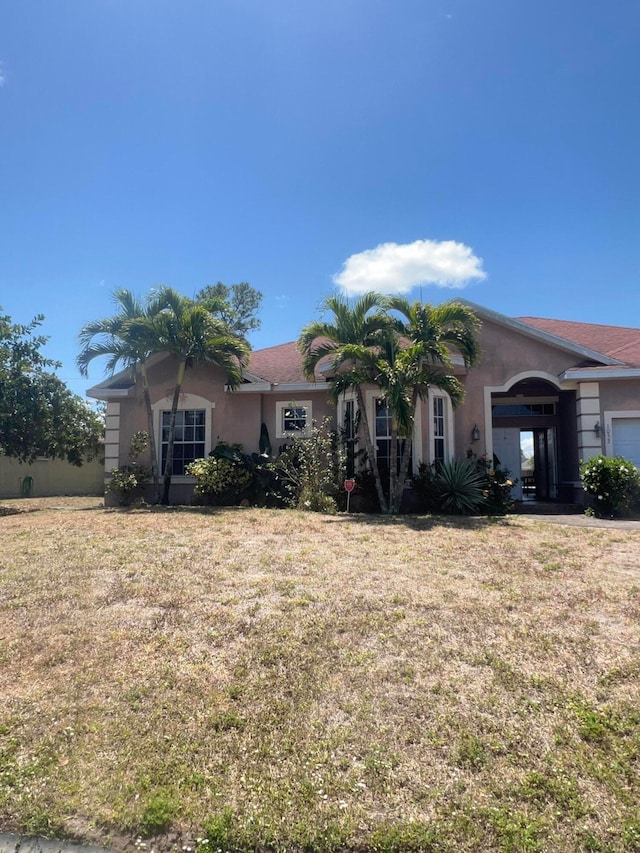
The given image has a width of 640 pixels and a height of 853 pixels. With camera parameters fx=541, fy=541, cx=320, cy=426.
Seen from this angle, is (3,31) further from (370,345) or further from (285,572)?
(285,572)

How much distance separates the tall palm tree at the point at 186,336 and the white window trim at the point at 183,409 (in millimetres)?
1042

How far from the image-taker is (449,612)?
15.8ft

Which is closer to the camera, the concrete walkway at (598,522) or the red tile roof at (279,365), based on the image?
the concrete walkway at (598,522)

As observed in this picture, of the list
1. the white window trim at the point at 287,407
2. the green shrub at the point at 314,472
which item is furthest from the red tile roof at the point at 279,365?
the green shrub at the point at 314,472

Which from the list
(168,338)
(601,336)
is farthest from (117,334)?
(601,336)

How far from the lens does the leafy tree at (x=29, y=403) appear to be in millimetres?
14461

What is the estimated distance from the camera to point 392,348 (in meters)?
11.2

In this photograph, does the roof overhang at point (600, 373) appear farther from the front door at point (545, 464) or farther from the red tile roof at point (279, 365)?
the red tile roof at point (279, 365)

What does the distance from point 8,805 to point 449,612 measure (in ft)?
11.3

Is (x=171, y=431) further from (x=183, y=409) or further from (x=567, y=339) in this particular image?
(x=567, y=339)

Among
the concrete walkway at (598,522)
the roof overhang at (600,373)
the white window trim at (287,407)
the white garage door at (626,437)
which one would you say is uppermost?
the roof overhang at (600,373)

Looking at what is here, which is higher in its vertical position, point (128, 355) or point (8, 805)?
point (128, 355)

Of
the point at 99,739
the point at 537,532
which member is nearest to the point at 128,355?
the point at 537,532

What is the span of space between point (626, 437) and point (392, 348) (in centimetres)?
613
